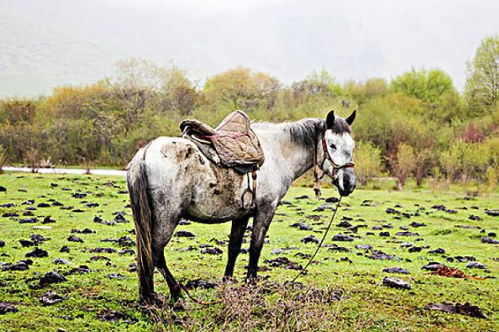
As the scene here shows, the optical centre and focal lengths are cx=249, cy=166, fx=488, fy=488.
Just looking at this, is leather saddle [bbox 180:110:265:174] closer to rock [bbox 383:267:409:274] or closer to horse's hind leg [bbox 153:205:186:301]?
horse's hind leg [bbox 153:205:186:301]

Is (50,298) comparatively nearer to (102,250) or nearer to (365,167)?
(102,250)

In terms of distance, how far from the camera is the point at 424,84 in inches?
2911

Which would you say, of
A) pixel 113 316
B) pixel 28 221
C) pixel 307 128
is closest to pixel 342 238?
pixel 307 128

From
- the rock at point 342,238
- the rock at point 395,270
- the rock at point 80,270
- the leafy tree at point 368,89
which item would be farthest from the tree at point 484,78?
the rock at point 80,270

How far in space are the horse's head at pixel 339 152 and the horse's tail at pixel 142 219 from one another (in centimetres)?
302

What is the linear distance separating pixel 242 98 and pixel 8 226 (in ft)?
152

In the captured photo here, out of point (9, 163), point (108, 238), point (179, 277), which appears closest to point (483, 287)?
point (179, 277)

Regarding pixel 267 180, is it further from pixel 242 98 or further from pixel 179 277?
pixel 242 98

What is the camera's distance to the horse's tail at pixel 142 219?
6137 millimetres

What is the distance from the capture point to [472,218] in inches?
742

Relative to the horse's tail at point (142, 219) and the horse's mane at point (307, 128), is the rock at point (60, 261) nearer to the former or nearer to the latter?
the horse's tail at point (142, 219)

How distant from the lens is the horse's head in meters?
7.67

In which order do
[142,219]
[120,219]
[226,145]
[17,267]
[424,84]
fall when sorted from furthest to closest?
[424,84], [120,219], [17,267], [226,145], [142,219]

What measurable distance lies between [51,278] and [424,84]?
74.2m
